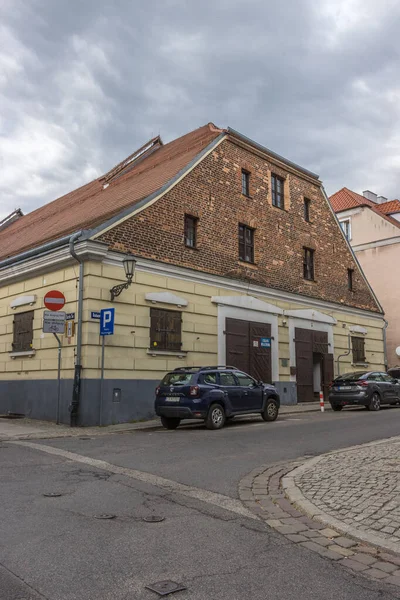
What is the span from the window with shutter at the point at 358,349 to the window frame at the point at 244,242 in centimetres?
875

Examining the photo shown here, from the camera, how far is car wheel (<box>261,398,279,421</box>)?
51.5 feet

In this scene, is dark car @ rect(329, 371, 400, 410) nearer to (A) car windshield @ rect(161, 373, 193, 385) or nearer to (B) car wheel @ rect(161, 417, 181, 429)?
(B) car wheel @ rect(161, 417, 181, 429)

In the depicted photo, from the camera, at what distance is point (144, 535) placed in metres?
4.98

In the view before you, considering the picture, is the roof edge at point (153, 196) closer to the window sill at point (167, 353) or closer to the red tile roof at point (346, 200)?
the window sill at point (167, 353)

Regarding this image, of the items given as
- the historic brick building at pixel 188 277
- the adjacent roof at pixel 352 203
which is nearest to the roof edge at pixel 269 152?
the historic brick building at pixel 188 277

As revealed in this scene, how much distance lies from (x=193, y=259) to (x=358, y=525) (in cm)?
1434

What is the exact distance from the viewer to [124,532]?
5074mm

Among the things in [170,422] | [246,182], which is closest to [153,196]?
[246,182]

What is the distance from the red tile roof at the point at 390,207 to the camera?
3836 cm

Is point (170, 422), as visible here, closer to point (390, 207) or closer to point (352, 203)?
point (352, 203)

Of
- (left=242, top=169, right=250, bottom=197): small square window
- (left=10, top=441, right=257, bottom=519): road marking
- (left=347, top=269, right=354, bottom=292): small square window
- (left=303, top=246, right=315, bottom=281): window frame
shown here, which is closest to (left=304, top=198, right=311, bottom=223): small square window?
(left=303, top=246, right=315, bottom=281): window frame

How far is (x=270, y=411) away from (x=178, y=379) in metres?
3.47

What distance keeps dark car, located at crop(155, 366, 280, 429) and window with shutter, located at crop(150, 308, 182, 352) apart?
287 centimetres

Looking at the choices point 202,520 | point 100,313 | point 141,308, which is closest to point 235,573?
point 202,520
